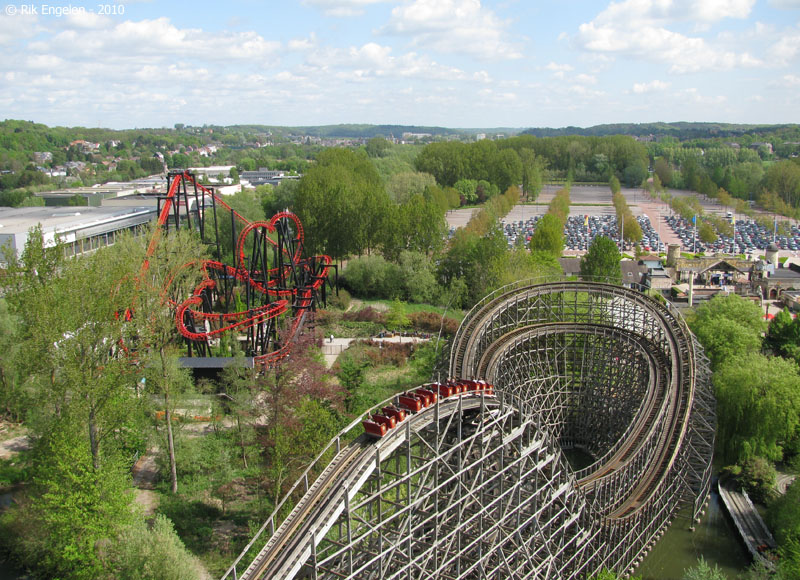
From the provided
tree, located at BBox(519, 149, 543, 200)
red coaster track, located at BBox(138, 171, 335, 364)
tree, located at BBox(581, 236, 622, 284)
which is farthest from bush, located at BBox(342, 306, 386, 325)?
tree, located at BBox(519, 149, 543, 200)

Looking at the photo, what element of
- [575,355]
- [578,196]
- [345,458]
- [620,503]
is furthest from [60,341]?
[578,196]

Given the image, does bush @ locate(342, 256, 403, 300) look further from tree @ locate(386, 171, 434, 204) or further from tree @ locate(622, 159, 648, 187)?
tree @ locate(622, 159, 648, 187)

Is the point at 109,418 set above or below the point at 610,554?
above

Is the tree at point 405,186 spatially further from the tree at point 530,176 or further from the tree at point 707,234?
the tree at point 530,176

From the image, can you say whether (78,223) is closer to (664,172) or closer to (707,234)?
(707,234)

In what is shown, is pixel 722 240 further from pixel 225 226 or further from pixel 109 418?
pixel 109 418

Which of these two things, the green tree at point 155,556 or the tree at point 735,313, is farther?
the tree at point 735,313

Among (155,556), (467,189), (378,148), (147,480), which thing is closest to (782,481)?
(155,556)

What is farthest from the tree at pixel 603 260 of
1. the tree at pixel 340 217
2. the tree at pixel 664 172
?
the tree at pixel 664 172

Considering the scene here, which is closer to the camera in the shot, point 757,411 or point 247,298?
point 757,411
